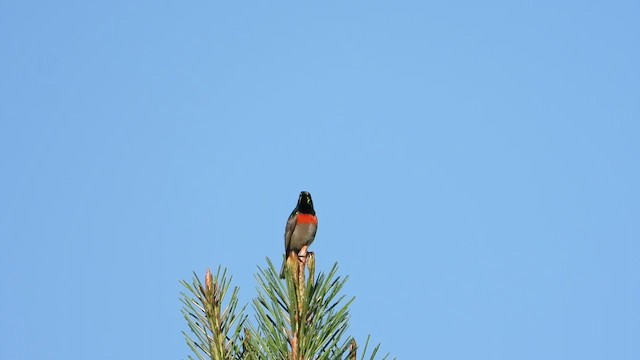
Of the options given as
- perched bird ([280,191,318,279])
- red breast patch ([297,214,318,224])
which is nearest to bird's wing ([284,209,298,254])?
perched bird ([280,191,318,279])

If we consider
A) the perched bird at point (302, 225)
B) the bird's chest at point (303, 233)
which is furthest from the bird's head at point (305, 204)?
the bird's chest at point (303, 233)

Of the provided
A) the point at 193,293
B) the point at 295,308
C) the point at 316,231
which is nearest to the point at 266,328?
the point at 295,308

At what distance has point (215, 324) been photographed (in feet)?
16.4

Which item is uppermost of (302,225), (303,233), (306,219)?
(306,219)

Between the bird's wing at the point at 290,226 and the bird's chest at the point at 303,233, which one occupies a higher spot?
the bird's wing at the point at 290,226

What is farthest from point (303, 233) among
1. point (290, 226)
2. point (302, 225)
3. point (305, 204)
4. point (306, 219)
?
point (305, 204)

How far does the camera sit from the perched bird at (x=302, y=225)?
15523mm

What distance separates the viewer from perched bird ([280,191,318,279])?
50.9 feet

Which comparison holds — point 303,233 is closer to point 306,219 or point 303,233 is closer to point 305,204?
point 306,219

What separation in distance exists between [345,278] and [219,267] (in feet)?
2.55

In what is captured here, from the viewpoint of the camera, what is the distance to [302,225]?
15578 mm

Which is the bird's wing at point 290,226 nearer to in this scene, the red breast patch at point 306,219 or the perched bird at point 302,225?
the perched bird at point 302,225

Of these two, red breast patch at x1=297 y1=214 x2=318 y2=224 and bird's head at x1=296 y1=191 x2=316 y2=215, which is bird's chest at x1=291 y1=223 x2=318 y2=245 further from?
bird's head at x1=296 y1=191 x2=316 y2=215

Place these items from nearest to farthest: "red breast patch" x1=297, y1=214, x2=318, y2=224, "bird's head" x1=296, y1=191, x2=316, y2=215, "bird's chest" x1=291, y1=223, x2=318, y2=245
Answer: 1. "bird's chest" x1=291, y1=223, x2=318, y2=245
2. "red breast patch" x1=297, y1=214, x2=318, y2=224
3. "bird's head" x1=296, y1=191, x2=316, y2=215
